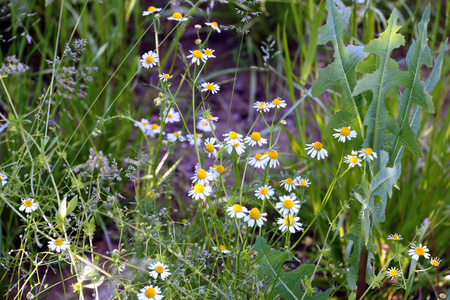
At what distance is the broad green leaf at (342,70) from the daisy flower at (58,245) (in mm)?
696

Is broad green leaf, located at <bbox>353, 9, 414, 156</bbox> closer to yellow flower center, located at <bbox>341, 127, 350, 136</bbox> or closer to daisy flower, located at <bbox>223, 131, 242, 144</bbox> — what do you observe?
yellow flower center, located at <bbox>341, 127, 350, 136</bbox>

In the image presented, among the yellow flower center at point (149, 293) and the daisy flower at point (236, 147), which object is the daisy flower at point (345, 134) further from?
the yellow flower center at point (149, 293)

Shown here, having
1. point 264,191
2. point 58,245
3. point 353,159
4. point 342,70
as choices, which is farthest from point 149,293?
point 342,70

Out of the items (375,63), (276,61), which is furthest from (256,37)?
(375,63)

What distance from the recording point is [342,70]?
1094 millimetres

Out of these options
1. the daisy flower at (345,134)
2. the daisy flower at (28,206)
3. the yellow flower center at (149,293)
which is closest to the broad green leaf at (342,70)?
the daisy flower at (345,134)

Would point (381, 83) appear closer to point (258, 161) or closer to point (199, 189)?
point (258, 161)

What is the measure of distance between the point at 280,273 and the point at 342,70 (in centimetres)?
53

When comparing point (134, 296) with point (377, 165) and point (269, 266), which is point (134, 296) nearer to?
point (269, 266)

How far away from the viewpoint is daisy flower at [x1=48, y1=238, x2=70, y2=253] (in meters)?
0.92

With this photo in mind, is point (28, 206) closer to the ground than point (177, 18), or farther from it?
closer to the ground

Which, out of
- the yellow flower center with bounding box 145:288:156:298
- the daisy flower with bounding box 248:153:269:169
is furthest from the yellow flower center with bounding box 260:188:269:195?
the yellow flower center with bounding box 145:288:156:298

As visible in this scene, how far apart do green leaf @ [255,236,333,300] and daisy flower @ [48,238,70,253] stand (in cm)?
43

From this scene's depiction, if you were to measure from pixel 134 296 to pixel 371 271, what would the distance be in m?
0.62
